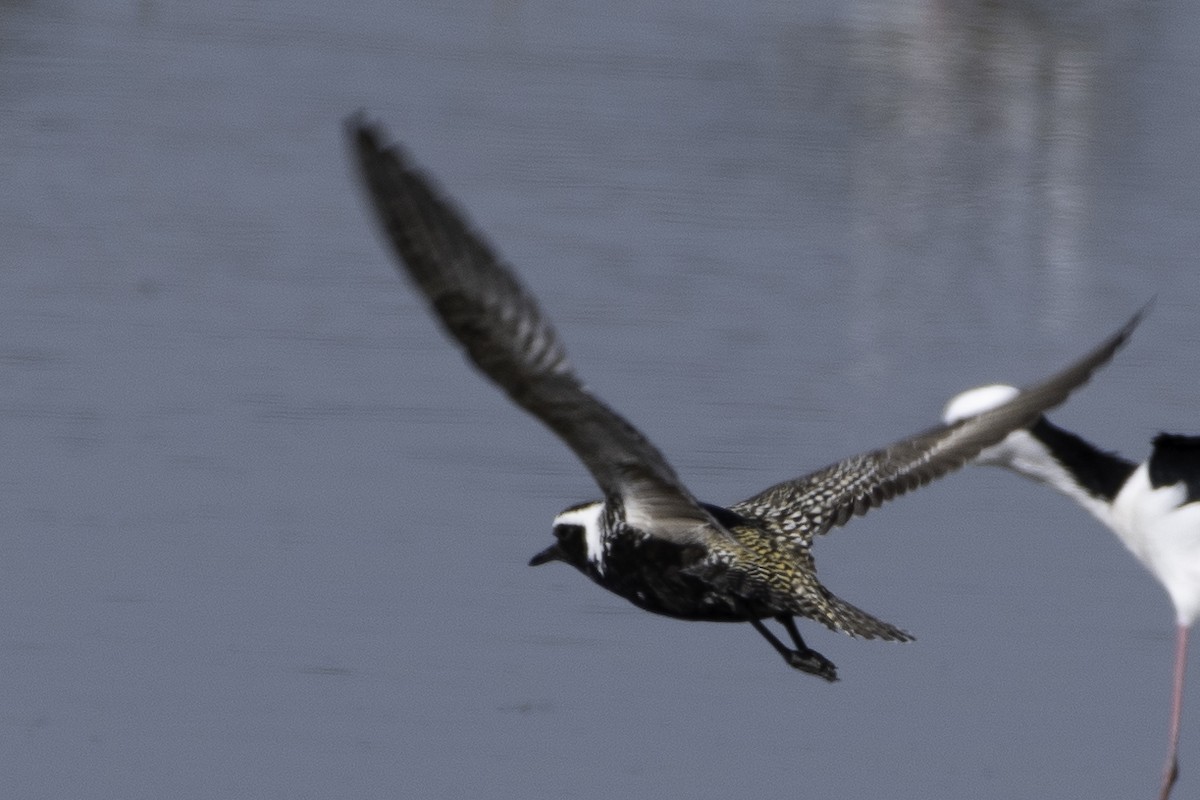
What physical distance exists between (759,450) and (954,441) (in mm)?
1904

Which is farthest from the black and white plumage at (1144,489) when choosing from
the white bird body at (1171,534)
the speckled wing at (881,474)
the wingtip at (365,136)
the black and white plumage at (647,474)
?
the wingtip at (365,136)

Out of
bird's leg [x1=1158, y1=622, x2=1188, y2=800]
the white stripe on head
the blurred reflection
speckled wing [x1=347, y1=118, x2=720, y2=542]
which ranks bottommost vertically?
bird's leg [x1=1158, y1=622, x2=1188, y2=800]

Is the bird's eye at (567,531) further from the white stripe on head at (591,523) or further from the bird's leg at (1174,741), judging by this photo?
the bird's leg at (1174,741)

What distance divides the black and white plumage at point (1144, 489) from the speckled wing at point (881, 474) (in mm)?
605

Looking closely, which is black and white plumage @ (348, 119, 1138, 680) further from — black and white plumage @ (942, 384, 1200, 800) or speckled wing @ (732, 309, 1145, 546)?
black and white plumage @ (942, 384, 1200, 800)

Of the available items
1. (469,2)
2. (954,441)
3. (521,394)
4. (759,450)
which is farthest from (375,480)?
(469,2)

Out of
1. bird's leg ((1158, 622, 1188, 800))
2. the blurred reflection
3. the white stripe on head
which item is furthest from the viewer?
the blurred reflection

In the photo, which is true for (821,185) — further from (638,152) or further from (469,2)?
(469,2)

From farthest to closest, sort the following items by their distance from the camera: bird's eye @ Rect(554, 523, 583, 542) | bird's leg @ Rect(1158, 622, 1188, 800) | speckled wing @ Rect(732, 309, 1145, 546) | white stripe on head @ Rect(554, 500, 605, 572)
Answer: bird's leg @ Rect(1158, 622, 1188, 800), speckled wing @ Rect(732, 309, 1145, 546), bird's eye @ Rect(554, 523, 583, 542), white stripe on head @ Rect(554, 500, 605, 572)

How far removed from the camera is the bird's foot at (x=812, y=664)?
619 centimetres

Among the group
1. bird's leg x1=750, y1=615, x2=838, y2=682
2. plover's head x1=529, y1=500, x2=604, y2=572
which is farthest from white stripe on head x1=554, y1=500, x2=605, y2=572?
bird's leg x1=750, y1=615, x2=838, y2=682

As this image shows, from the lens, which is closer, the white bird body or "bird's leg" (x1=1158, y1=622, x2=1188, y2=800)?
"bird's leg" (x1=1158, y1=622, x2=1188, y2=800)

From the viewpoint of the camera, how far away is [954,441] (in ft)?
22.4

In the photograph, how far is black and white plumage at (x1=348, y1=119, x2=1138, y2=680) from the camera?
17.1ft
